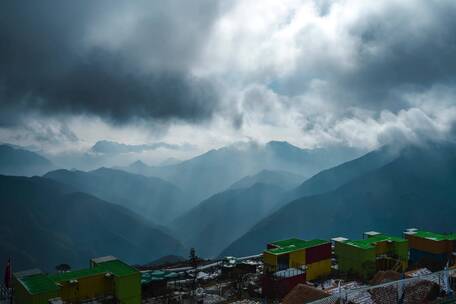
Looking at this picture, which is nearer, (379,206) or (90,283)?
(90,283)

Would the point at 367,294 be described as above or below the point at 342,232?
below

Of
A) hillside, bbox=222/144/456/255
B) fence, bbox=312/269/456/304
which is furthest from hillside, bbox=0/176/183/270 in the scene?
fence, bbox=312/269/456/304

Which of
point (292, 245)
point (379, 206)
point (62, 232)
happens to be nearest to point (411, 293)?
point (292, 245)

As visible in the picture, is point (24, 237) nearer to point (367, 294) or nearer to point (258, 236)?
point (258, 236)

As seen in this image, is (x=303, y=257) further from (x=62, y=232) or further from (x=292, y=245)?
(x=62, y=232)

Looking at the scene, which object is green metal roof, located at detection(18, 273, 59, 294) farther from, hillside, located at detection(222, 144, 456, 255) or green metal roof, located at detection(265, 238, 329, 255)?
hillside, located at detection(222, 144, 456, 255)

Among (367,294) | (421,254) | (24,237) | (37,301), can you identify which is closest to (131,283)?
(37,301)

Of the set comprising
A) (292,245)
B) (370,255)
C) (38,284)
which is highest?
(292,245)
